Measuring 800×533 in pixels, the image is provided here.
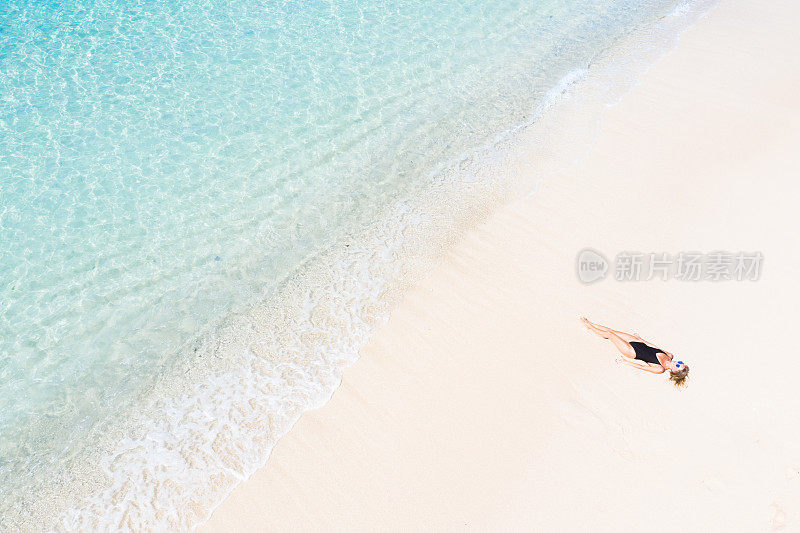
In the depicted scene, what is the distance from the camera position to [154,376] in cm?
778

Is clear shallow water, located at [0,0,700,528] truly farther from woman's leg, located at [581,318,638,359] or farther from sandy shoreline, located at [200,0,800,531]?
woman's leg, located at [581,318,638,359]

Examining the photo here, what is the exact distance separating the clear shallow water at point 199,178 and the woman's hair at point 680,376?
418cm

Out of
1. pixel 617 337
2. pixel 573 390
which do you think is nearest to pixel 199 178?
pixel 573 390

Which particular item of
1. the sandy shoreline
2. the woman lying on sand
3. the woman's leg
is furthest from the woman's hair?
the woman's leg

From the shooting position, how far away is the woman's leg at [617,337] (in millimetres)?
7535

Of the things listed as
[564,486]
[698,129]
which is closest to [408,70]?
[698,129]

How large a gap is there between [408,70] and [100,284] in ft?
25.7

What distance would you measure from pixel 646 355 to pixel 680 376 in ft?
1.52

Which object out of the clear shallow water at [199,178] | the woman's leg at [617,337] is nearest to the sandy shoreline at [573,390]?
the woman's leg at [617,337]

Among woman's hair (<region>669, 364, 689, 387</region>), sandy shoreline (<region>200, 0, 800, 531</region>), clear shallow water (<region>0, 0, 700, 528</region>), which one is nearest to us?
sandy shoreline (<region>200, 0, 800, 531</region>)

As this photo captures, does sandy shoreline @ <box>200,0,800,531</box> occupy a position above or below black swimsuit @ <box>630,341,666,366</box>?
below

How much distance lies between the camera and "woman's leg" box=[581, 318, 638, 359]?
7.54 meters

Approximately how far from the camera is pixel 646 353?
7.38 meters

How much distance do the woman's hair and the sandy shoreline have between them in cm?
15
